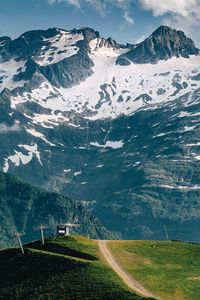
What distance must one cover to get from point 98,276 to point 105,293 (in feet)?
59.0

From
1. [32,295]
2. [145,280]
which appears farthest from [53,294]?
[145,280]

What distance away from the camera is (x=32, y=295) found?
195375 mm

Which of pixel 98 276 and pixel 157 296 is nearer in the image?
pixel 157 296

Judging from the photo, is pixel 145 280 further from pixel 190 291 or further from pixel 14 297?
pixel 14 297

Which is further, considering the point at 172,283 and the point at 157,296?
the point at 172,283

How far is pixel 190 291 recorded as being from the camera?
18912cm

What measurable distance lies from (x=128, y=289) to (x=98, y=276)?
49.4ft

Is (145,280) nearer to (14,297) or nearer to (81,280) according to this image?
Answer: (81,280)

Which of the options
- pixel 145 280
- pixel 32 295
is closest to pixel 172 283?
pixel 145 280

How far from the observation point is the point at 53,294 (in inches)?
7490

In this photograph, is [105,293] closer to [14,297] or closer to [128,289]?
[128,289]

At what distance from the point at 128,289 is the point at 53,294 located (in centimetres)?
1831

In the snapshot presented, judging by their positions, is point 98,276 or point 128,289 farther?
point 98,276

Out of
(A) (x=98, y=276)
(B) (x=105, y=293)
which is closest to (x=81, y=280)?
(A) (x=98, y=276)
